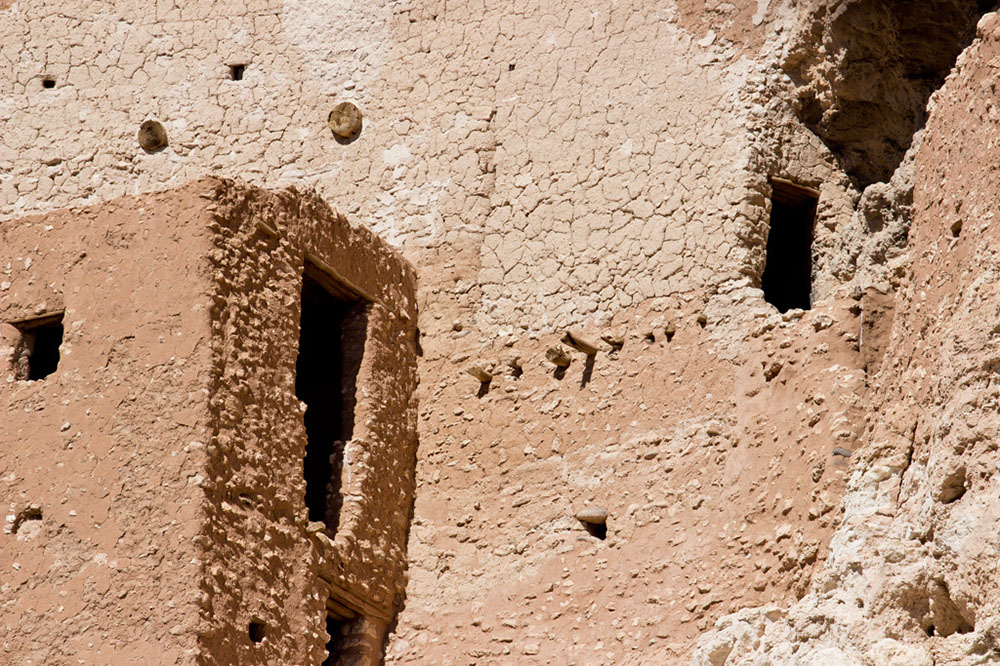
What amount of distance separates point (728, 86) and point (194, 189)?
3.77 metres

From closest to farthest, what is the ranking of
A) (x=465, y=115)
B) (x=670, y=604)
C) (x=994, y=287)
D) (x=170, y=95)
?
(x=994, y=287) < (x=670, y=604) < (x=465, y=115) < (x=170, y=95)

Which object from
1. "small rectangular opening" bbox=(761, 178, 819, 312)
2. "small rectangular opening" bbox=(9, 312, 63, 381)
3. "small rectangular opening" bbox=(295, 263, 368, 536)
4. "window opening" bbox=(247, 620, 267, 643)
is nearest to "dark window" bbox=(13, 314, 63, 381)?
"small rectangular opening" bbox=(9, 312, 63, 381)

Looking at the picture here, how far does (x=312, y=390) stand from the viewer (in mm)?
14422

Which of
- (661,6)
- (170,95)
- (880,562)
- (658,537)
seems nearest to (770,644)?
(880,562)

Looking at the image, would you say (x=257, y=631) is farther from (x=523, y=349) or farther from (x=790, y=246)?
(x=790, y=246)

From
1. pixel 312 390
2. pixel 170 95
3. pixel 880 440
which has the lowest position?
pixel 880 440

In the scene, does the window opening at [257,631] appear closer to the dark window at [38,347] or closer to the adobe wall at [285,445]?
the adobe wall at [285,445]

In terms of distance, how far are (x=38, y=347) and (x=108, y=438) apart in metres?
1.25

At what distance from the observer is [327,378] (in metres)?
14.3

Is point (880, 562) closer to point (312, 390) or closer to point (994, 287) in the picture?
point (994, 287)

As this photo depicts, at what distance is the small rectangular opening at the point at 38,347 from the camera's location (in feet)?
43.0

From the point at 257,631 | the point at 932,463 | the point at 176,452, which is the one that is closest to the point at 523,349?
the point at 176,452

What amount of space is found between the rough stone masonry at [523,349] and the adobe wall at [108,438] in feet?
0.07

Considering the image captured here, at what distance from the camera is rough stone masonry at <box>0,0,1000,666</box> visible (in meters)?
11.5
